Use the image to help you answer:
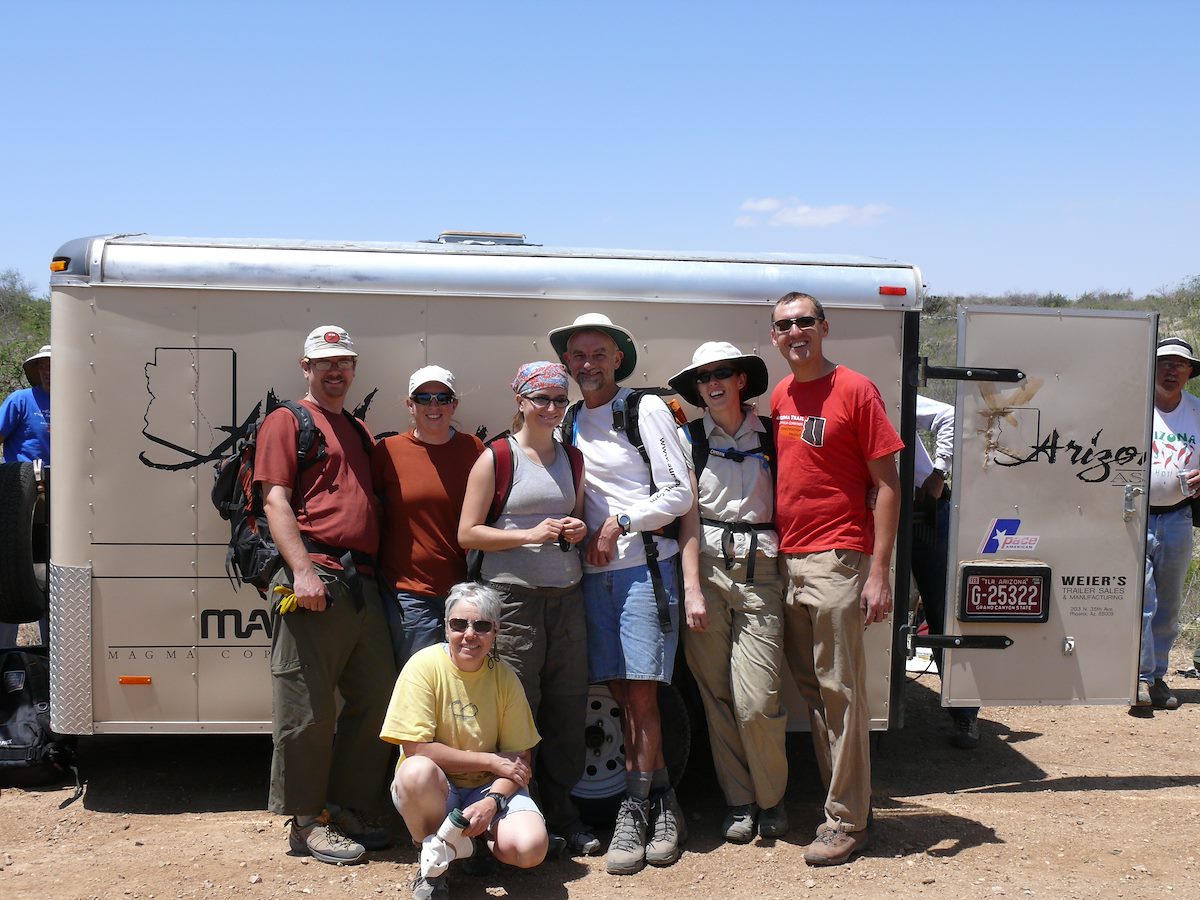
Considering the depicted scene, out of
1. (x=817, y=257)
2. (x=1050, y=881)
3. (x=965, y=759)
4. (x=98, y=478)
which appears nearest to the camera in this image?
(x=1050, y=881)

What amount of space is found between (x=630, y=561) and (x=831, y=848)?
4.41ft

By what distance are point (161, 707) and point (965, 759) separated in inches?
156

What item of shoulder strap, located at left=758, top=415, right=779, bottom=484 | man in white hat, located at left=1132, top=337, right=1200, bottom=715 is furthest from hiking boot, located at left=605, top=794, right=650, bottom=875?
man in white hat, located at left=1132, top=337, right=1200, bottom=715

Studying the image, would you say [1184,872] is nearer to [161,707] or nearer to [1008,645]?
[1008,645]

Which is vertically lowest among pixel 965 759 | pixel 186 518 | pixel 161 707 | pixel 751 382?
pixel 965 759

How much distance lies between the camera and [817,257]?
4.80 meters

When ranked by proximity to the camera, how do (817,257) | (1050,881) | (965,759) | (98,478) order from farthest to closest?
(965,759), (817,257), (98,478), (1050,881)

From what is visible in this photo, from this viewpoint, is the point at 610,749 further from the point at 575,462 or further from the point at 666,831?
the point at 575,462

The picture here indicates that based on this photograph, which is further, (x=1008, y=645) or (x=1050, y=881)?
(x=1008, y=645)

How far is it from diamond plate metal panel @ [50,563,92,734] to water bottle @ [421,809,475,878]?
5.68 ft

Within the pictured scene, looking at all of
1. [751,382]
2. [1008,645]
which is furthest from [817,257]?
[1008,645]

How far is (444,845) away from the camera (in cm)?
372

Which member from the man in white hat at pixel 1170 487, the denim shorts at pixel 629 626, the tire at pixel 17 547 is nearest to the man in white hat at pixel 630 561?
the denim shorts at pixel 629 626

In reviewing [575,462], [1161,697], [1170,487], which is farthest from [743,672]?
[1161,697]
